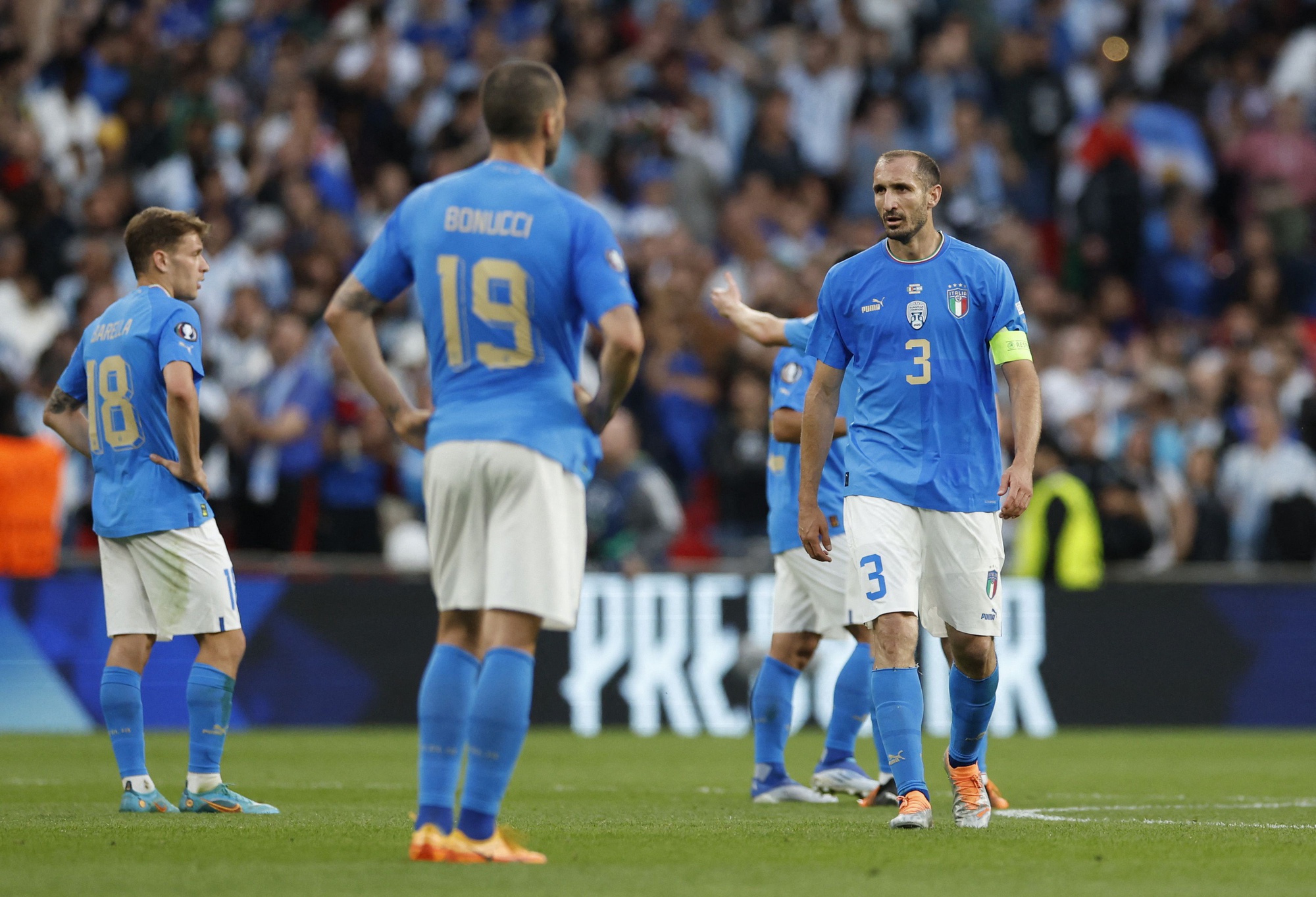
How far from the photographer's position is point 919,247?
793 centimetres

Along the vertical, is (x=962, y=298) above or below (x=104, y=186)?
below

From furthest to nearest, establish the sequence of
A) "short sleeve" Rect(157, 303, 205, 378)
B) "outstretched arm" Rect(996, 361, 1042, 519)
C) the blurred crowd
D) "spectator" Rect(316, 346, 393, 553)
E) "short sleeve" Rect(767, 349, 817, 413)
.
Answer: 1. the blurred crowd
2. "spectator" Rect(316, 346, 393, 553)
3. "short sleeve" Rect(767, 349, 817, 413)
4. "short sleeve" Rect(157, 303, 205, 378)
5. "outstretched arm" Rect(996, 361, 1042, 519)

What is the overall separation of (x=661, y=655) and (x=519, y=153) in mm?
9557

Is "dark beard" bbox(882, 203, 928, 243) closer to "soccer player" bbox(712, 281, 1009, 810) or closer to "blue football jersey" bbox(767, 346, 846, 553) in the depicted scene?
"soccer player" bbox(712, 281, 1009, 810)

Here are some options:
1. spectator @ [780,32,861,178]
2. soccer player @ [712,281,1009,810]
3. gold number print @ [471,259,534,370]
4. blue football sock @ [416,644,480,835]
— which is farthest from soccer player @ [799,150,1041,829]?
spectator @ [780,32,861,178]

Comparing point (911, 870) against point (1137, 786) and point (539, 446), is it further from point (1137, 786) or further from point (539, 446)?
point (1137, 786)

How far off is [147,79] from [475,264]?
15238 millimetres

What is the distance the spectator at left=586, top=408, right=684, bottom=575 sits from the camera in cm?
1574

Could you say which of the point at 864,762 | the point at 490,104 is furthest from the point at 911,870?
the point at 864,762

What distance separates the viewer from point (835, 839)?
7168mm

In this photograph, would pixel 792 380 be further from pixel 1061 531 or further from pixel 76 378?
pixel 1061 531

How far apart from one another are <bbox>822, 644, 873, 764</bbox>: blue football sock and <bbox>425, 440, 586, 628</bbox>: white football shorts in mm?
3814

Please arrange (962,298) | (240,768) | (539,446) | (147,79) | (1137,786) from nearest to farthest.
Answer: (539,446)
(962,298)
(1137,786)
(240,768)
(147,79)

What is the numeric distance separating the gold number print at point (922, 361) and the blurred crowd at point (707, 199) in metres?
7.78
